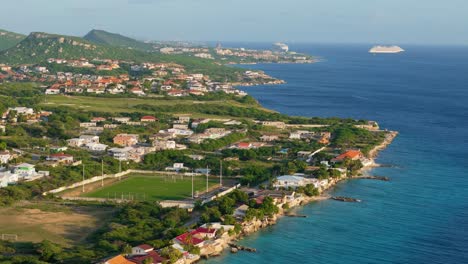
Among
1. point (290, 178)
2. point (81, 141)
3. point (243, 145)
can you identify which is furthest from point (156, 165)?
point (290, 178)

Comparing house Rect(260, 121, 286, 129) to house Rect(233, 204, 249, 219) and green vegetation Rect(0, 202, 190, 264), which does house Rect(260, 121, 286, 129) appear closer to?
house Rect(233, 204, 249, 219)

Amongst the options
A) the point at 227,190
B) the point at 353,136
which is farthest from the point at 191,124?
the point at 227,190

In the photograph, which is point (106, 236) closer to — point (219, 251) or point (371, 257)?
point (219, 251)

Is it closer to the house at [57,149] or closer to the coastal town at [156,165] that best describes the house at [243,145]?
the coastal town at [156,165]

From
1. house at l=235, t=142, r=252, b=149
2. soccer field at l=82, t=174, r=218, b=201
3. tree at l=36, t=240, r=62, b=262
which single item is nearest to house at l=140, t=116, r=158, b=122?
house at l=235, t=142, r=252, b=149

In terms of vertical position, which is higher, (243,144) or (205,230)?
(243,144)

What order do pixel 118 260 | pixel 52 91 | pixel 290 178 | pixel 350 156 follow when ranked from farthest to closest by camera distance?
1. pixel 52 91
2. pixel 350 156
3. pixel 290 178
4. pixel 118 260

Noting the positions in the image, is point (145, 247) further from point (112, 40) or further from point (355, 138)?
point (112, 40)
